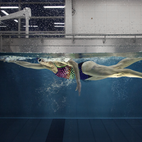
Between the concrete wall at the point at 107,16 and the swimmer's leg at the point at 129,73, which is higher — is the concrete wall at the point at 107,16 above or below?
above

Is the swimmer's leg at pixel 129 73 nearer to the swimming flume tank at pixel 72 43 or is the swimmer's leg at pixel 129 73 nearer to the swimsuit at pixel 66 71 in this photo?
the swimming flume tank at pixel 72 43

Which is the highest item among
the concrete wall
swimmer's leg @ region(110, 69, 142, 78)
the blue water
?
the concrete wall

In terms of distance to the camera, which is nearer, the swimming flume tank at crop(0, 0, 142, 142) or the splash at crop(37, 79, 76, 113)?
the swimming flume tank at crop(0, 0, 142, 142)

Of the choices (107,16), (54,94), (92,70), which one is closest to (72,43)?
(92,70)

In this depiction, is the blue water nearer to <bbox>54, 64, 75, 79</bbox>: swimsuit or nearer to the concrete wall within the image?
the concrete wall

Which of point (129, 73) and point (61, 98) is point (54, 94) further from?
point (129, 73)

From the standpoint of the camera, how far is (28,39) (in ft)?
20.5

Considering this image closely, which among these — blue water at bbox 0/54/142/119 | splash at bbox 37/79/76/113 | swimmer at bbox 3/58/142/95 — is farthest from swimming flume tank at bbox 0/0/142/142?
splash at bbox 37/79/76/113

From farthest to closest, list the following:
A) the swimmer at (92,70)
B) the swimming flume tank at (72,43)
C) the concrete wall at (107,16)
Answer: the concrete wall at (107,16) → the swimming flume tank at (72,43) → the swimmer at (92,70)

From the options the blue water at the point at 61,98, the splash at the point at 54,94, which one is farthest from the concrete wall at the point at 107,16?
the splash at the point at 54,94

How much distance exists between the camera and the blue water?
9.20 meters

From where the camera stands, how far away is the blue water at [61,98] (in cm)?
920

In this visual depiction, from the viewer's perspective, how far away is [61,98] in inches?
364

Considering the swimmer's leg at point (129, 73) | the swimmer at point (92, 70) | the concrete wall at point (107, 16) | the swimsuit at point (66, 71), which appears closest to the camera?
the swimmer's leg at point (129, 73)
